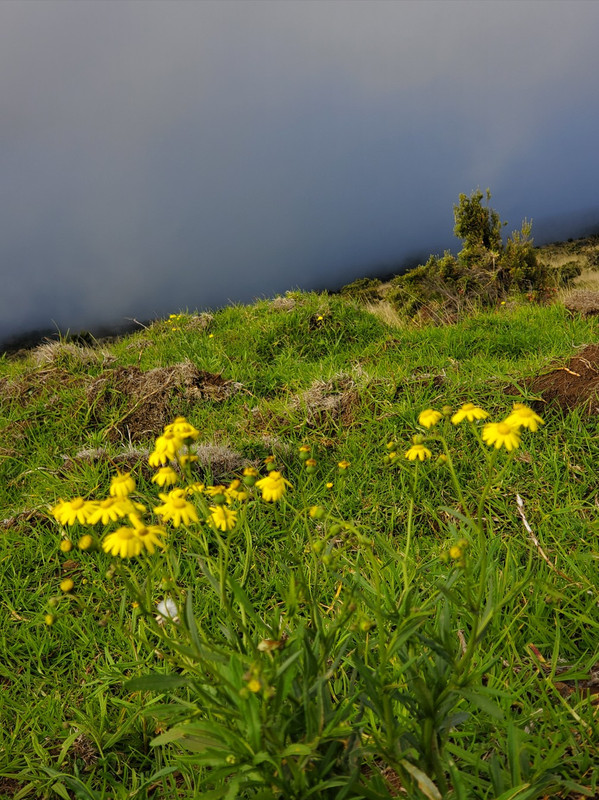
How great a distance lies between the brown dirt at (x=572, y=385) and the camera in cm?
300

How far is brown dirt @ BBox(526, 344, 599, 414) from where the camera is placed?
3.00m

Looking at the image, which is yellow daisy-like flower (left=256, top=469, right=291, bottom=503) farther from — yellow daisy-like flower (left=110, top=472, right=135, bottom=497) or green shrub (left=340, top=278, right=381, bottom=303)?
green shrub (left=340, top=278, right=381, bottom=303)

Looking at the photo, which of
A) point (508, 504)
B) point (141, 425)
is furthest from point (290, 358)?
point (508, 504)

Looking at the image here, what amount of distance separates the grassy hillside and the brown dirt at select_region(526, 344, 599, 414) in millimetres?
15

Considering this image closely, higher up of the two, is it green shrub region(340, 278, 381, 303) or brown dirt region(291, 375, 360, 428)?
brown dirt region(291, 375, 360, 428)

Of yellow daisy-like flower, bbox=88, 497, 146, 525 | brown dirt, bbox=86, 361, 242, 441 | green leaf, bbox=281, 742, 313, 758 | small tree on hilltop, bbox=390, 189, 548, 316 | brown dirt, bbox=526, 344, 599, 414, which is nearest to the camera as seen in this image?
green leaf, bbox=281, 742, 313, 758

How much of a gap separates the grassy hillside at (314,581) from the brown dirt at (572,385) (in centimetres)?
2

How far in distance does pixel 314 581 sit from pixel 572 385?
2.34 m

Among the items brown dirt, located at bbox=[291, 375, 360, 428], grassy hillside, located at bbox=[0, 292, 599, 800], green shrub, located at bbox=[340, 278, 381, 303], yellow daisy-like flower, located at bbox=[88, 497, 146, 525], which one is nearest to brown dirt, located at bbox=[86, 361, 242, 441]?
grassy hillside, located at bbox=[0, 292, 599, 800]

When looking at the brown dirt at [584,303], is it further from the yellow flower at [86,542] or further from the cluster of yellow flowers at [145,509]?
the yellow flower at [86,542]

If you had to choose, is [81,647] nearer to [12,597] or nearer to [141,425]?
[12,597]

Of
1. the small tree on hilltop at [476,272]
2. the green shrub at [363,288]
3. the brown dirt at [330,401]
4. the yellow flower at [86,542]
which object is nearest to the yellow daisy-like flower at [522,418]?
the yellow flower at [86,542]

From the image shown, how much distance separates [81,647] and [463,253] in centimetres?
895

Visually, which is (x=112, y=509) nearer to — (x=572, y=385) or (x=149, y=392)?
(x=572, y=385)
